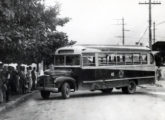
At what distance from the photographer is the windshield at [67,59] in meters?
20.9

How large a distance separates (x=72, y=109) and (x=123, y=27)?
55.0 meters

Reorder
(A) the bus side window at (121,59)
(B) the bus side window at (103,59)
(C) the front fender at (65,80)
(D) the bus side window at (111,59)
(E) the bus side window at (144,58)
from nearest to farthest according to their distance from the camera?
(C) the front fender at (65,80), (B) the bus side window at (103,59), (D) the bus side window at (111,59), (A) the bus side window at (121,59), (E) the bus side window at (144,58)

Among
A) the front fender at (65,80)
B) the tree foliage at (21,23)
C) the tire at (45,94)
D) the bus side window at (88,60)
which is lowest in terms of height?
the tire at (45,94)

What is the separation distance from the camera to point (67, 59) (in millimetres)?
21312

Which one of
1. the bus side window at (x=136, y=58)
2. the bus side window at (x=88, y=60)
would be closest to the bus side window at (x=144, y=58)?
the bus side window at (x=136, y=58)

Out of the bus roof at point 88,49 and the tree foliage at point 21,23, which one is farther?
the bus roof at point 88,49

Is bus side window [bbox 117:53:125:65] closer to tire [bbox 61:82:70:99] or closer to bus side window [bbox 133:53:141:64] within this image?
bus side window [bbox 133:53:141:64]

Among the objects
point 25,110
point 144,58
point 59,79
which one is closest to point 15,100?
point 59,79

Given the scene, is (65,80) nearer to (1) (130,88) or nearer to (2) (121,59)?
(2) (121,59)

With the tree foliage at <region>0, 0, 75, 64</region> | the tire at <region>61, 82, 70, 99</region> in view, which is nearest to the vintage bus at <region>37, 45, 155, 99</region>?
the tire at <region>61, 82, 70, 99</region>

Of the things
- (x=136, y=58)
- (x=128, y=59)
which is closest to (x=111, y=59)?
(x=128, y=59)

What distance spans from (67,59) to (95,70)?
1565mm

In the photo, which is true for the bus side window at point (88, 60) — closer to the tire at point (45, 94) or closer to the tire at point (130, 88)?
the tire at point (45, 94)

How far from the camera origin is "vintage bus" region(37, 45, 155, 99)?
65.2 feet
